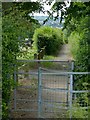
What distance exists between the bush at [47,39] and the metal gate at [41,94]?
19.4 ft

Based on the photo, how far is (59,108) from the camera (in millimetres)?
3957

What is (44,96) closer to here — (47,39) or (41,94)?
(41,94)

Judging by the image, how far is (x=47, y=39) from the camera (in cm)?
1092

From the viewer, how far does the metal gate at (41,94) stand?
388 cm

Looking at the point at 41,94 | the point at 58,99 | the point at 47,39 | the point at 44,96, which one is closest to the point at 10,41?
the point at 41,94

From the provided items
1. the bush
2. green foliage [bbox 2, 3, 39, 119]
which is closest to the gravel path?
green foliage [bbox 2, 3, 39, 119]

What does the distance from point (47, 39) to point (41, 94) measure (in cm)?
711

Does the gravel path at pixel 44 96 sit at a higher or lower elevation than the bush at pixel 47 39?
lower

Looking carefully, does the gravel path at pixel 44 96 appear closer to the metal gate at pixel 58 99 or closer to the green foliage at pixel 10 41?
the metal gate at pixel 58 99

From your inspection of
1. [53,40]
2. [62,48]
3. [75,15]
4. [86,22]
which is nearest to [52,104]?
[86,22]

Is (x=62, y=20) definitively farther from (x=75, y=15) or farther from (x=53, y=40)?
(x=53, y=40)

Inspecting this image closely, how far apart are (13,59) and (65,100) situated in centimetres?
145

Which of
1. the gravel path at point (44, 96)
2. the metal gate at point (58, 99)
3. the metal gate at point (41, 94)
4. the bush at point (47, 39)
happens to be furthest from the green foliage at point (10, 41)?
the bush at point (47, 39)

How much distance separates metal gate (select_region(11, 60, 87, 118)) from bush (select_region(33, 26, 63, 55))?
5.92 meters
